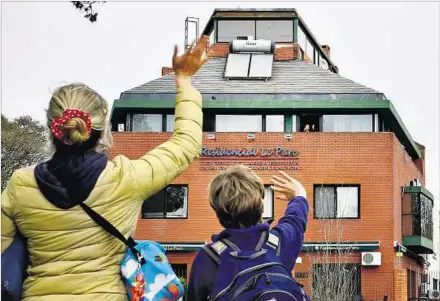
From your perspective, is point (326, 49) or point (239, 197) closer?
point (239, 197)

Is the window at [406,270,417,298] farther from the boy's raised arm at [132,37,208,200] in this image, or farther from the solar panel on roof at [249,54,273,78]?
the boy's raised arm at [132,37,208,200]

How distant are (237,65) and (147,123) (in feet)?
17.5

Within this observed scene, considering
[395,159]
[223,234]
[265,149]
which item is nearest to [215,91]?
[265,149]

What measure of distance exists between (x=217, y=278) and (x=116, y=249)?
21.6 inches

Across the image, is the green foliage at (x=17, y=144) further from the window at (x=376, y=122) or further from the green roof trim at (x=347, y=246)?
the window at (x=376, y=122)

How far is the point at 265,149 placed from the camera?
40.3 m

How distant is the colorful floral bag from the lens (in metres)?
3.96

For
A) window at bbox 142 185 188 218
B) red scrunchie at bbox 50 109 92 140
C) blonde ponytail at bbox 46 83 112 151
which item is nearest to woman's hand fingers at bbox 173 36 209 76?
blonde ponytail at bbox 46 83 112 151

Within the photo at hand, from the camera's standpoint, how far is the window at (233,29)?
46.1 meters

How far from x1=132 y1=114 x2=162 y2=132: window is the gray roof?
2.97 feet

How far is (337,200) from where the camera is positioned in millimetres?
40531

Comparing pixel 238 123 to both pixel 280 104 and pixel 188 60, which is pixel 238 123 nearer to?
pixel 280 104

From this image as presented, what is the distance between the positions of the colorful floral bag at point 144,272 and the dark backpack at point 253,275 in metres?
0.33

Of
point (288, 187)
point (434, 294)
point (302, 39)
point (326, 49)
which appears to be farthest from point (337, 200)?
point (288, 187)
